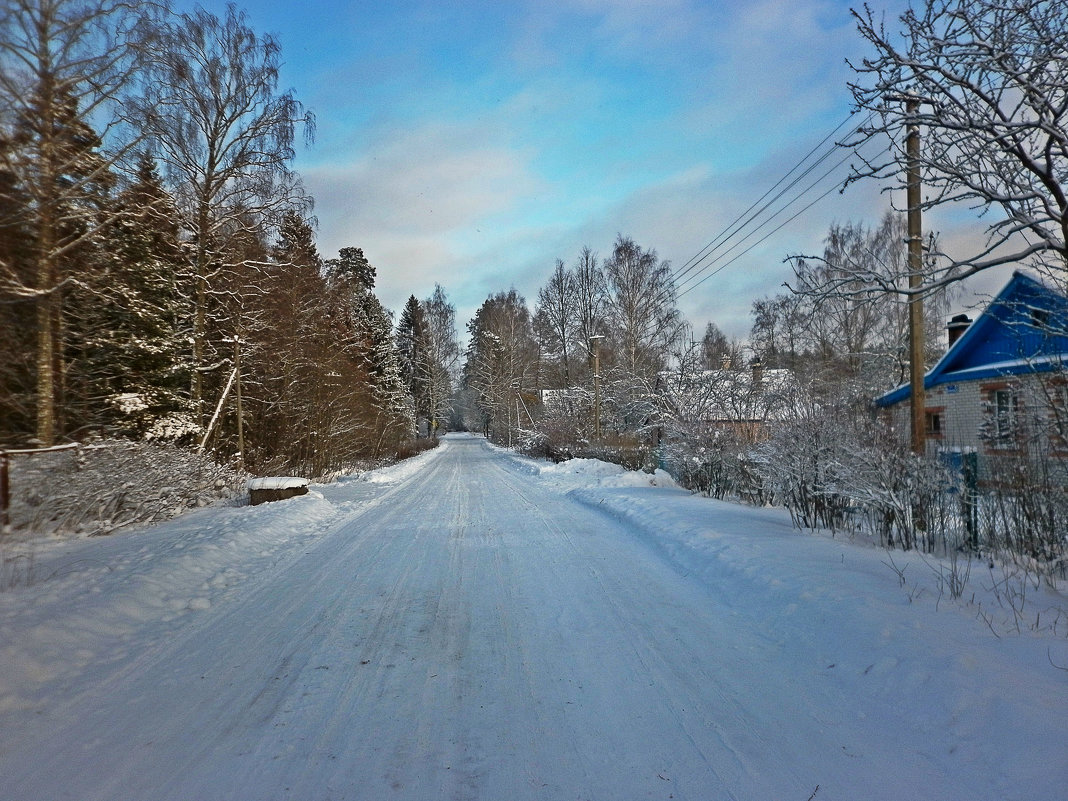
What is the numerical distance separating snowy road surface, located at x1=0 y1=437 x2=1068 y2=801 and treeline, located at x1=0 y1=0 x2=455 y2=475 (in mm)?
5152

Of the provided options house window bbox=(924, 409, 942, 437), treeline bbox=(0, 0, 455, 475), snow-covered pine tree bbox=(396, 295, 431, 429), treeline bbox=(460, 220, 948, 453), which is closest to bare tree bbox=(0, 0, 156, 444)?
treeline bbox=(0, 0, 455, 475)

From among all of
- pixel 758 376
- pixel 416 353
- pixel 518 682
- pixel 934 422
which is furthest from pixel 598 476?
pixel 416 353

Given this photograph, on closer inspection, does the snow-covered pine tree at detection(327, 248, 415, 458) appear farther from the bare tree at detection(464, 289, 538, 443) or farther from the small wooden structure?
the small wooden structure

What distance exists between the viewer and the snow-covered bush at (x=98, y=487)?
835 cm

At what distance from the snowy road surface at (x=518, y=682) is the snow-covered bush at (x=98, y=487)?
4.66ft

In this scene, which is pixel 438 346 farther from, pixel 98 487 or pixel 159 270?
pixel 98 487

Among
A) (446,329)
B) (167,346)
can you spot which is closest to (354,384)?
(167,346)

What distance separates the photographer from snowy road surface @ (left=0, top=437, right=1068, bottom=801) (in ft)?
9.64

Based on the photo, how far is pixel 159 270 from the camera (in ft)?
49.7

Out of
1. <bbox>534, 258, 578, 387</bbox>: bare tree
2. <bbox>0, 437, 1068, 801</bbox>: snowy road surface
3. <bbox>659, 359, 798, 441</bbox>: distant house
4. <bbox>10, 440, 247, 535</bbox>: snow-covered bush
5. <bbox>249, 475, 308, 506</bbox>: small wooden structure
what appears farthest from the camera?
<bbox>534, 258, 578, 387</bbox>: bare tree

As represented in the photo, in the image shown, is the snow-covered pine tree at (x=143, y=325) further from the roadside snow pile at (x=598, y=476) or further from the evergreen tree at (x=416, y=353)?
the evergreen tree at (x=416, y=353)

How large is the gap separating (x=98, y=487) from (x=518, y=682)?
28.1 ft

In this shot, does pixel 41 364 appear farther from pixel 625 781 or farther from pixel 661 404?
pixel 661 404

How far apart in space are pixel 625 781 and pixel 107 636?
4.57 m
